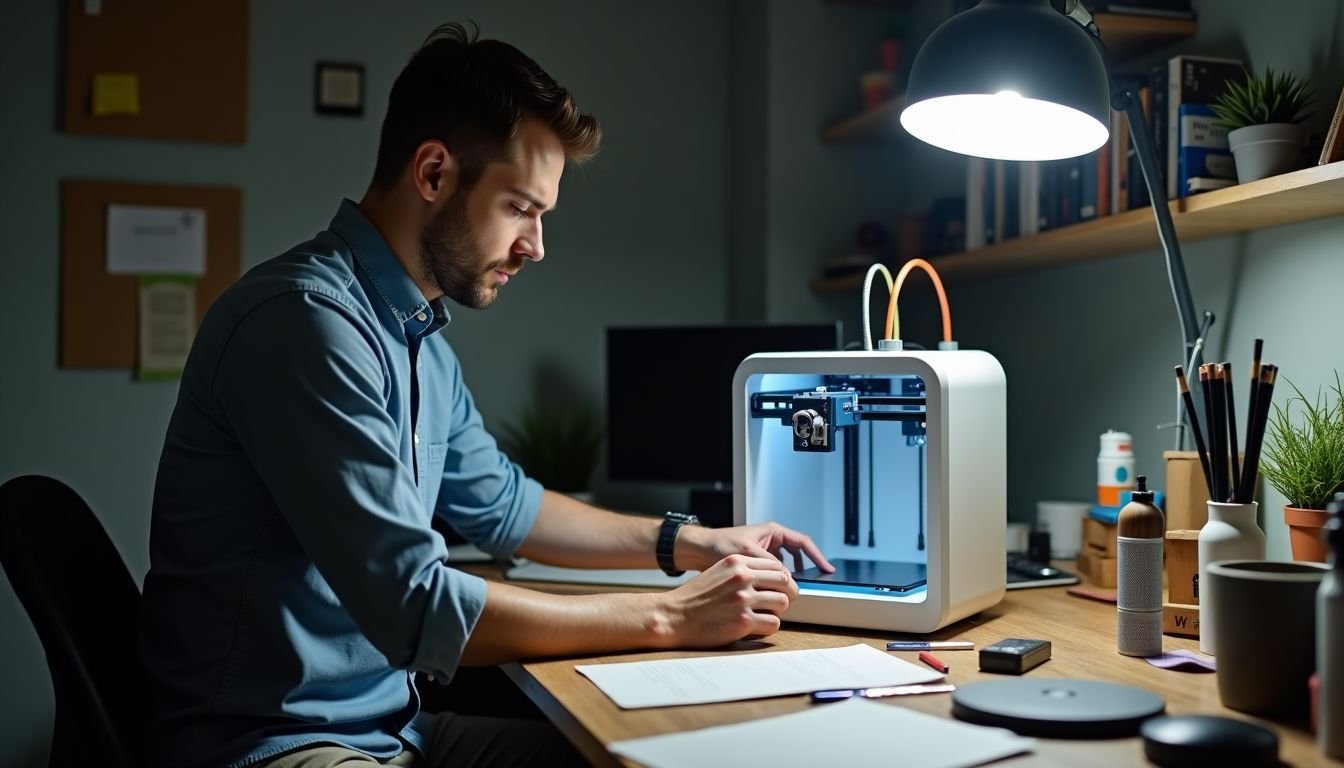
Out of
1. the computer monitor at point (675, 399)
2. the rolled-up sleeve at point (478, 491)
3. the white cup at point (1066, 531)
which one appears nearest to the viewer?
the rolled-up sleeve at point (478, 491)

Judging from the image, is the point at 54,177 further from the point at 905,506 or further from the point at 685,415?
the point at 905,506

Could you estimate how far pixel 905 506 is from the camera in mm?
1597

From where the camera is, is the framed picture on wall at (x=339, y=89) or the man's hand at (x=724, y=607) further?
the framed picture on wall at (x=339, y=89)

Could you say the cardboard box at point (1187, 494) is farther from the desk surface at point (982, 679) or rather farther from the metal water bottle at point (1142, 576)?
the metal water bottle at point (1142, 576)

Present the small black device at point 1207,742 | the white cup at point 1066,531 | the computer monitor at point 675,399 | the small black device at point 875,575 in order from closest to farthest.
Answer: the small black device at point 1207,742, the small black device at point 875,575, the white cup at point 1066,531, the computer monitor at point 675,399

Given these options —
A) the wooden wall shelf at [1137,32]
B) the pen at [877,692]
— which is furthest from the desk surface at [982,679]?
the wooden wall shelf at [1137,32]

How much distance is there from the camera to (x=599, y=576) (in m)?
1.94

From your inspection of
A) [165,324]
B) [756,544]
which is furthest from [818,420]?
[165,324]

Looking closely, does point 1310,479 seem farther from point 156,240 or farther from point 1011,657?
point 156,240

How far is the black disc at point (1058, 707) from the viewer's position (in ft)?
3.17

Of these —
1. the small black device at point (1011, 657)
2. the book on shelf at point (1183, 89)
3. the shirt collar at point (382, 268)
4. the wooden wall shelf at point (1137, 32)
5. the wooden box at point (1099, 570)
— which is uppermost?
the wooden wall shelf at point (1137, 32)

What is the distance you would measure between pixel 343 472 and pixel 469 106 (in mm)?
546

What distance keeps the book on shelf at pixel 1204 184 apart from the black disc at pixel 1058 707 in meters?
0.83

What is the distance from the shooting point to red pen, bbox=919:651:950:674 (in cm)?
121
